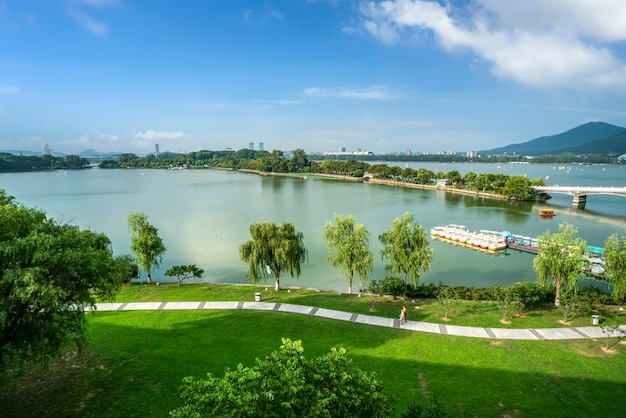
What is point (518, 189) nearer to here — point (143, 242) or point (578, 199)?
point (578, 199)

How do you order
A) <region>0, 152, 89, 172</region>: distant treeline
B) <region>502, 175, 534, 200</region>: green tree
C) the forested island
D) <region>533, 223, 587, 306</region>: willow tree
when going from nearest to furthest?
<region>533, 223, 587, 306</region>: willow tree → <region>502, 175, 534, 200</region>: green tree → the forested island → <region>0, 152, 89, 172</region>: distant treeline

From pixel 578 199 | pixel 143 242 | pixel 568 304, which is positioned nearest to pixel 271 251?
pixel 143 242

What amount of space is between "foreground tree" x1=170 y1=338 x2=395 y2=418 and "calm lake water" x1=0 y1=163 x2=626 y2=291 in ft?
47.1

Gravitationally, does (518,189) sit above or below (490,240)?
above

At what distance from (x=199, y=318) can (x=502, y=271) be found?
2989cm

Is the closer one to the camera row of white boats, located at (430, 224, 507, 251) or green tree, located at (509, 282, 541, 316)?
green tree, located at (509, 282, 541, 316)

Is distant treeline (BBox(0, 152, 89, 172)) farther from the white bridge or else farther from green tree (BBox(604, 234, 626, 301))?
green tree (BBox(604, 234, 626, 301))

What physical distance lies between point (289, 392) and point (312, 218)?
52.9 metres

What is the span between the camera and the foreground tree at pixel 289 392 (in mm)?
6352

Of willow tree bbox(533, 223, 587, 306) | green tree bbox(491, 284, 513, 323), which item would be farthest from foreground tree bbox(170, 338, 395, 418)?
willow tree bbox(533, 223, 587, 306)

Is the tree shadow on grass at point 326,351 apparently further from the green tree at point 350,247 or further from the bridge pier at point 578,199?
the bridge pier at point 578,199

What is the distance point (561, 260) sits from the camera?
70.3 feet

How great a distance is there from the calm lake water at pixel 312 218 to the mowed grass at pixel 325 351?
21.8ft

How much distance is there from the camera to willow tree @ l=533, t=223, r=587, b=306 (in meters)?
21.4
